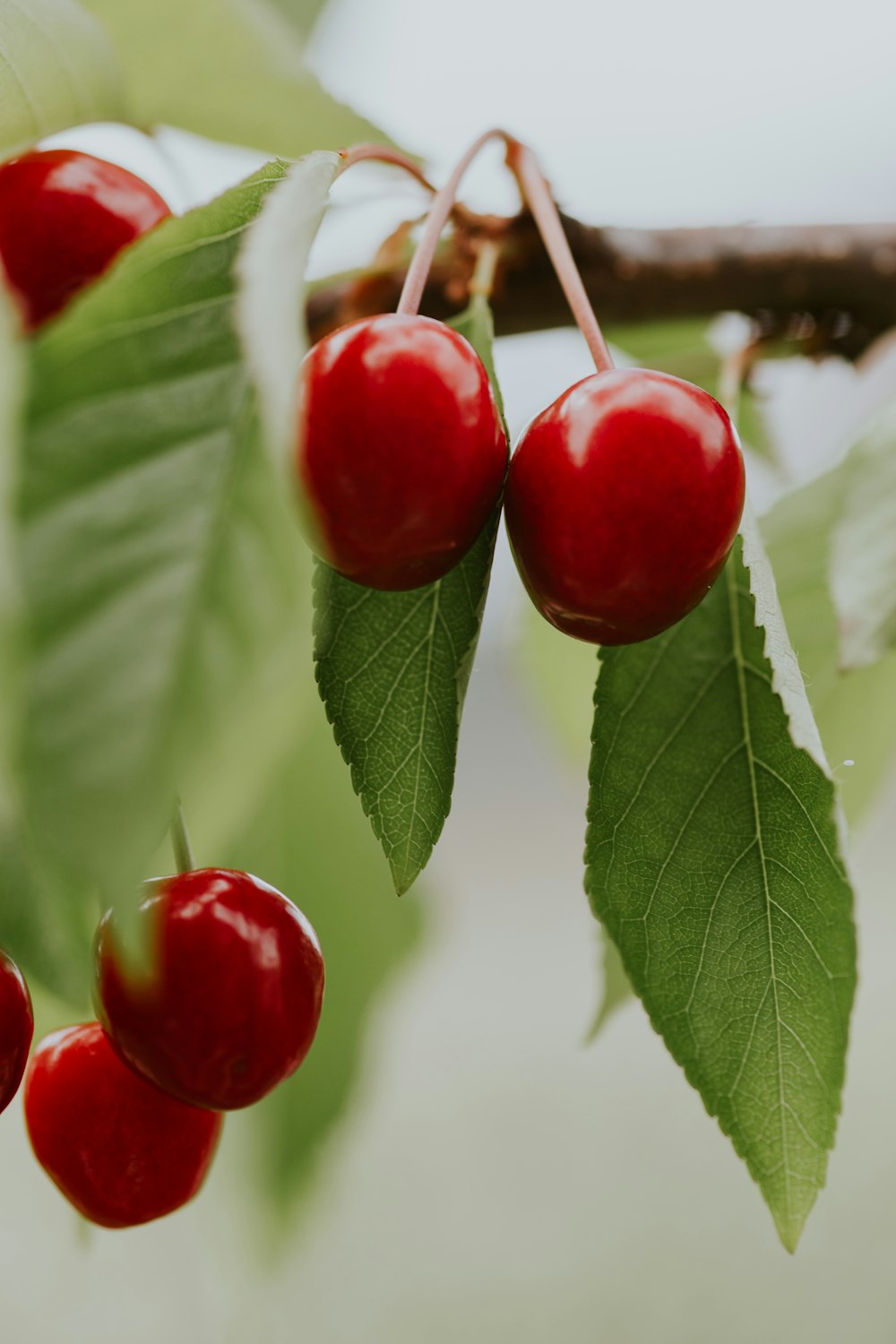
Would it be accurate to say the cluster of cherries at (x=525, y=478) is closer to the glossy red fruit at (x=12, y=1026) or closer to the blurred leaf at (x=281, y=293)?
the blurred leaf at (x=281, y=293)

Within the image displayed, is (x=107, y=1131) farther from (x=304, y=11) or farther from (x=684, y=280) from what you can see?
(x=304, y=11)

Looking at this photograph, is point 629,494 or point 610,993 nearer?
point 629,494

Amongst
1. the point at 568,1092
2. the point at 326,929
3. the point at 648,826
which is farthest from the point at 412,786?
the point at 568,1092

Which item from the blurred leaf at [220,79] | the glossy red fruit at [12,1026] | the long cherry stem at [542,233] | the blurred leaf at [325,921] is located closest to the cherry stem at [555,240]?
the long cherry stem at [542,233]

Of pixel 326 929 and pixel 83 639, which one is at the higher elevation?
pixel 83 639

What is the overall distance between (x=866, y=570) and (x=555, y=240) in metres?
0.19

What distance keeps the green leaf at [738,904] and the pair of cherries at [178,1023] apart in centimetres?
11

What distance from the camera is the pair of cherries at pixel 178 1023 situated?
393mm

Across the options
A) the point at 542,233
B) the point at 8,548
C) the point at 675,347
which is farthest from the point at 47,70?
the point at 675,347

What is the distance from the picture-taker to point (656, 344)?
0.89m

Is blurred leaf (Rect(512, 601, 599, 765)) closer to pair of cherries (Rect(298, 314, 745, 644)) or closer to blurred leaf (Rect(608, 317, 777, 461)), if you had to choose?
blurred leaf (Rect(608, 317, 777, 461))

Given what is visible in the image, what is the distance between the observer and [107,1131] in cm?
46

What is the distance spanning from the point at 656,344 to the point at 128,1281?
8.43 feet

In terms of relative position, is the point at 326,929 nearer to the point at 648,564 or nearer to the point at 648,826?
the point at 648,826
